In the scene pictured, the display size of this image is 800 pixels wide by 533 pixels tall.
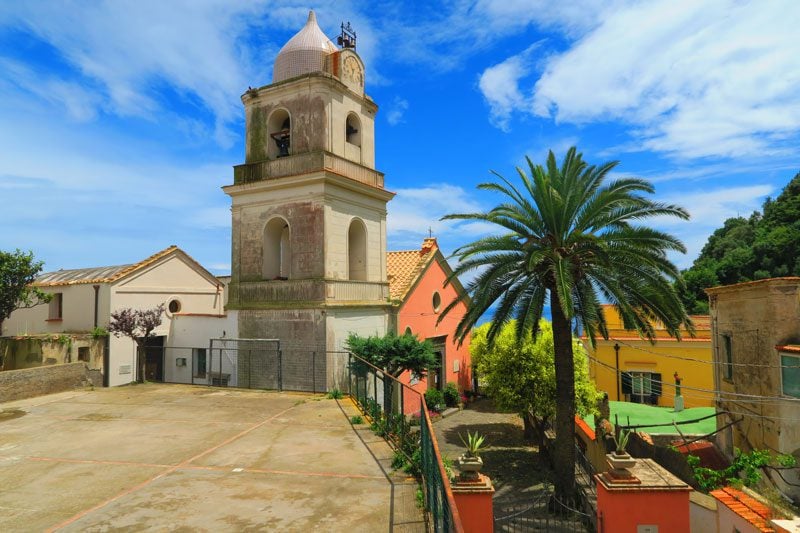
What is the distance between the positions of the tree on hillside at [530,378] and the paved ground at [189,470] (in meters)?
9.54

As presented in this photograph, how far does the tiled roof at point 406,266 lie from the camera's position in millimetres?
23281

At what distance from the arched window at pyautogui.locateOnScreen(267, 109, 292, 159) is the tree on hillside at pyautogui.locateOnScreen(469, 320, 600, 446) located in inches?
440

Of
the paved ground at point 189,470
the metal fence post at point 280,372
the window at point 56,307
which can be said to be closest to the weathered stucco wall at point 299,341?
the metal fence post at point 280,372

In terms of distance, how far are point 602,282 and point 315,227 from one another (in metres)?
10.1

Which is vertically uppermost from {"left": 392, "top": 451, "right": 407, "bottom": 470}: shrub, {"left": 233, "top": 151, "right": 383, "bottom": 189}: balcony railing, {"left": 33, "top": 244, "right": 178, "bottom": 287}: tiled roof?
{"left": 233, "top": 151, "right": 383, "bottom": 189}: balcony railing

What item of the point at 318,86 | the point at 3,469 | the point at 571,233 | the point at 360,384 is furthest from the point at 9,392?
the point at 571,233

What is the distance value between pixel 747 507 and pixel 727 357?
9.33m

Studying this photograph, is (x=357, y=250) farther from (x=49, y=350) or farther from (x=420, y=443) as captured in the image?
(x=420, y=443)

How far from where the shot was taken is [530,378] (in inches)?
798

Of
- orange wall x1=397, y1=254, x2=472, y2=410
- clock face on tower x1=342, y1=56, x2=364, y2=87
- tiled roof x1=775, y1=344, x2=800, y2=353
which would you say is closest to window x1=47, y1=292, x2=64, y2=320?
orange wall x1=397, y1=254, x2=472, y2=410

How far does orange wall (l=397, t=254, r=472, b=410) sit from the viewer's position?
2320cm

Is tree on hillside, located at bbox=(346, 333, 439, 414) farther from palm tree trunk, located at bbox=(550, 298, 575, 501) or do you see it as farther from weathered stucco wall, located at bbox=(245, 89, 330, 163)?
weathered stucco wall, located at bbox=(245, 89, 330, 163)

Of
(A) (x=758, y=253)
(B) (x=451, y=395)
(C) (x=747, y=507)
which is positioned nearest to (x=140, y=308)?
(B) (x=451, y=395)

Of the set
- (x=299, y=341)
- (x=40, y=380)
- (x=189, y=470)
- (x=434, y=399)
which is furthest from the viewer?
(x=434, y=399)
